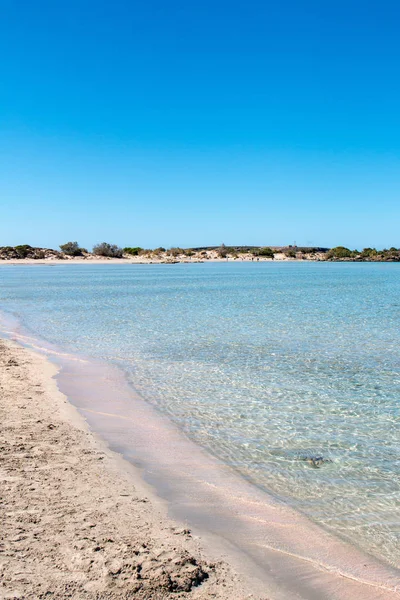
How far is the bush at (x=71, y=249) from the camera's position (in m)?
108

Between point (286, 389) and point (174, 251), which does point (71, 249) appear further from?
point (286, 389)

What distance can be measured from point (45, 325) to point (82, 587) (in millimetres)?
14809

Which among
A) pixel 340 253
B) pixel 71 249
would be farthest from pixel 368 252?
pixel 71 249

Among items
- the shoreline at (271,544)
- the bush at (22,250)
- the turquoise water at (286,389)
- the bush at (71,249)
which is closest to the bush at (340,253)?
the bush at (71,249)

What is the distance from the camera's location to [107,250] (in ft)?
364

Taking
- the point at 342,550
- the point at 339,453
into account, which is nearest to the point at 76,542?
the point at 342,550

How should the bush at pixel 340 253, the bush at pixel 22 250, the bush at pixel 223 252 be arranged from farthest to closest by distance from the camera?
1. the bush at pixel 223 252
2. the bush at pixel 340 253
3. the bush at pixel 22 250

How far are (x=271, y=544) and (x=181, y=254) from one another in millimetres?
127729

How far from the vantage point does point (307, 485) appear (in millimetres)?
5129

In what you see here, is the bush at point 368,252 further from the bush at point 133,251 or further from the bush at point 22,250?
the bush at point 22,250

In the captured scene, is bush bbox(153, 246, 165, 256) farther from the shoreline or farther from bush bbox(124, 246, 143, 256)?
the shoreline

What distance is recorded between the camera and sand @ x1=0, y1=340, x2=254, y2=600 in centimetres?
323

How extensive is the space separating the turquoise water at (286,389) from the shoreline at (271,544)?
0.26 m

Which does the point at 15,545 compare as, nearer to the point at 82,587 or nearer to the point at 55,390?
the point at 82,587
